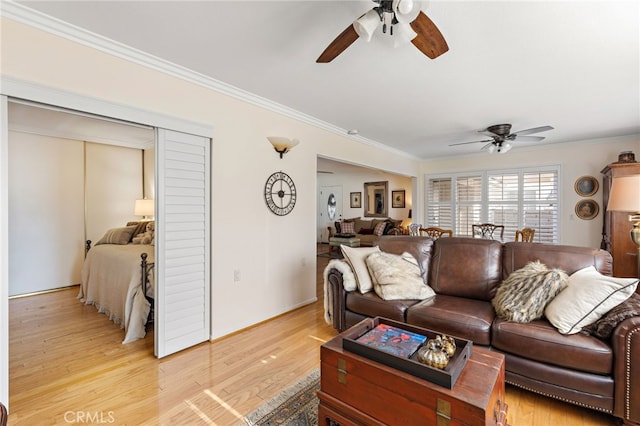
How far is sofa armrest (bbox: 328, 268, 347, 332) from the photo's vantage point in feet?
9.53

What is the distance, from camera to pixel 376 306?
264cm

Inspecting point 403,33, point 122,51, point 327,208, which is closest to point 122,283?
point 122,51

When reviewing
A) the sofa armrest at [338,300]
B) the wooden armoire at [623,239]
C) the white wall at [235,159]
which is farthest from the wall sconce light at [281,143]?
the wooden armoire at [623,239]

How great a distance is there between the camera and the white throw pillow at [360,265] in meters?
2.84

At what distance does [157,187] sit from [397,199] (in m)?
7.09

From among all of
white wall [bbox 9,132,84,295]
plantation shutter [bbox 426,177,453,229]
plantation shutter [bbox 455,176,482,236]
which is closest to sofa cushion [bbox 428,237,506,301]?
plantation shutter [bbox 455,176,482,236]

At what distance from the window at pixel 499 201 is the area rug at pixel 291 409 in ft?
17.7

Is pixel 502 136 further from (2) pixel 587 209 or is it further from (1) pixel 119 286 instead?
(1) pixel 119 286

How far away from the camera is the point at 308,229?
393 cm

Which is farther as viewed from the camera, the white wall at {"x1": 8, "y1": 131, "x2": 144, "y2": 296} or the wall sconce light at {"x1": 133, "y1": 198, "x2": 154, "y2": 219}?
the wall sconce light at {"x1": 133, "y1": 198, "x2": 154, "y2": 219}

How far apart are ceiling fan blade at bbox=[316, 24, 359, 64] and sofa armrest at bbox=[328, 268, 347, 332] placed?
6.39 feet

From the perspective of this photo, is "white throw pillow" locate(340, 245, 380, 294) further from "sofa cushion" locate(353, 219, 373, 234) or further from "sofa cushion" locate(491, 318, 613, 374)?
"sofa cushion" locate(353, 219, 373, 234)

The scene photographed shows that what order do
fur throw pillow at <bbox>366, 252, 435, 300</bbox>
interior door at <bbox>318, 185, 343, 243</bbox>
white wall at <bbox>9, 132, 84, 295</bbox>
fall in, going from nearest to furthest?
fur throw pillow at <bbox>366, 252, 435, 300</bbox>
white wall at <bbox>9, 132, 84, 295</bbox>
interior door at <bbox>318, 185, 343, 243</bbox>

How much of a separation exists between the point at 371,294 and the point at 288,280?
1.26 meters
